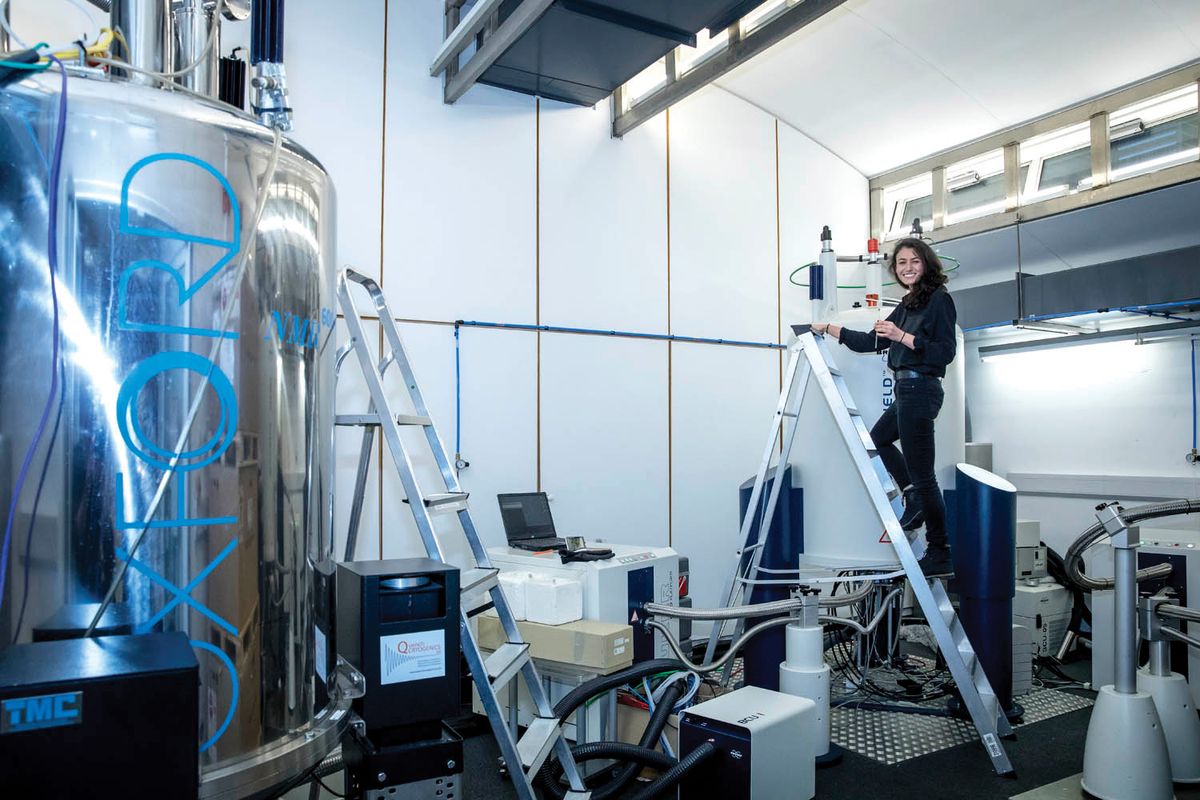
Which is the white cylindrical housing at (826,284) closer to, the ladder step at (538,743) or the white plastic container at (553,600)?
the white plastic container at (553,600)

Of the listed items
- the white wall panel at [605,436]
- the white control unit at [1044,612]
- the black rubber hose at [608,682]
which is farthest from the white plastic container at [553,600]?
the white control unit at [1044,612]

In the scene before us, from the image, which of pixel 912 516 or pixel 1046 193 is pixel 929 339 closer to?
pixel 912 516

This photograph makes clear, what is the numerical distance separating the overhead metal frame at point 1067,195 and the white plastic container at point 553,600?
13.2 feet

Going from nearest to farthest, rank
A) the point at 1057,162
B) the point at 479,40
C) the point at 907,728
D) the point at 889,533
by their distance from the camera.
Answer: the point at 889,533 → the point at 907,728 → the point at 479,40 → the point at 1057,162

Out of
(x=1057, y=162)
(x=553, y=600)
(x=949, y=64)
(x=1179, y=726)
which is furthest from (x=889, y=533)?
(x=1057, y=162)

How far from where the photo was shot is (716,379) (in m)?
5.22

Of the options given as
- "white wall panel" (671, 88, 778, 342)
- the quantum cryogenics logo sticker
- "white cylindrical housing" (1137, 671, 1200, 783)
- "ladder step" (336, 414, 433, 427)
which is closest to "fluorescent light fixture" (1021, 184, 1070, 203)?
"white wall panel" (671, 88, 778, 342)

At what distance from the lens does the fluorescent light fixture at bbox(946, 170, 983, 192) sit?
18.3 ft

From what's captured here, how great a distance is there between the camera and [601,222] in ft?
15.5

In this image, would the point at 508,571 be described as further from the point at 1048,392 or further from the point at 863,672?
the point at 1048,392

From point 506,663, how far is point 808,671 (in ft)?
4.24

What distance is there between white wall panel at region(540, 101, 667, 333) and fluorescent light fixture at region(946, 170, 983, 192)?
2.29m

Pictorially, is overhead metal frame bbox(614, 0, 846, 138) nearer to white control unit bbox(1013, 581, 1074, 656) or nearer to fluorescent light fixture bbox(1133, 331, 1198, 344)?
white control unit bbox(1013, 581, 1074, 656)

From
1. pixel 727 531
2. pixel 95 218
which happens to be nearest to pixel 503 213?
pixel 727 531
